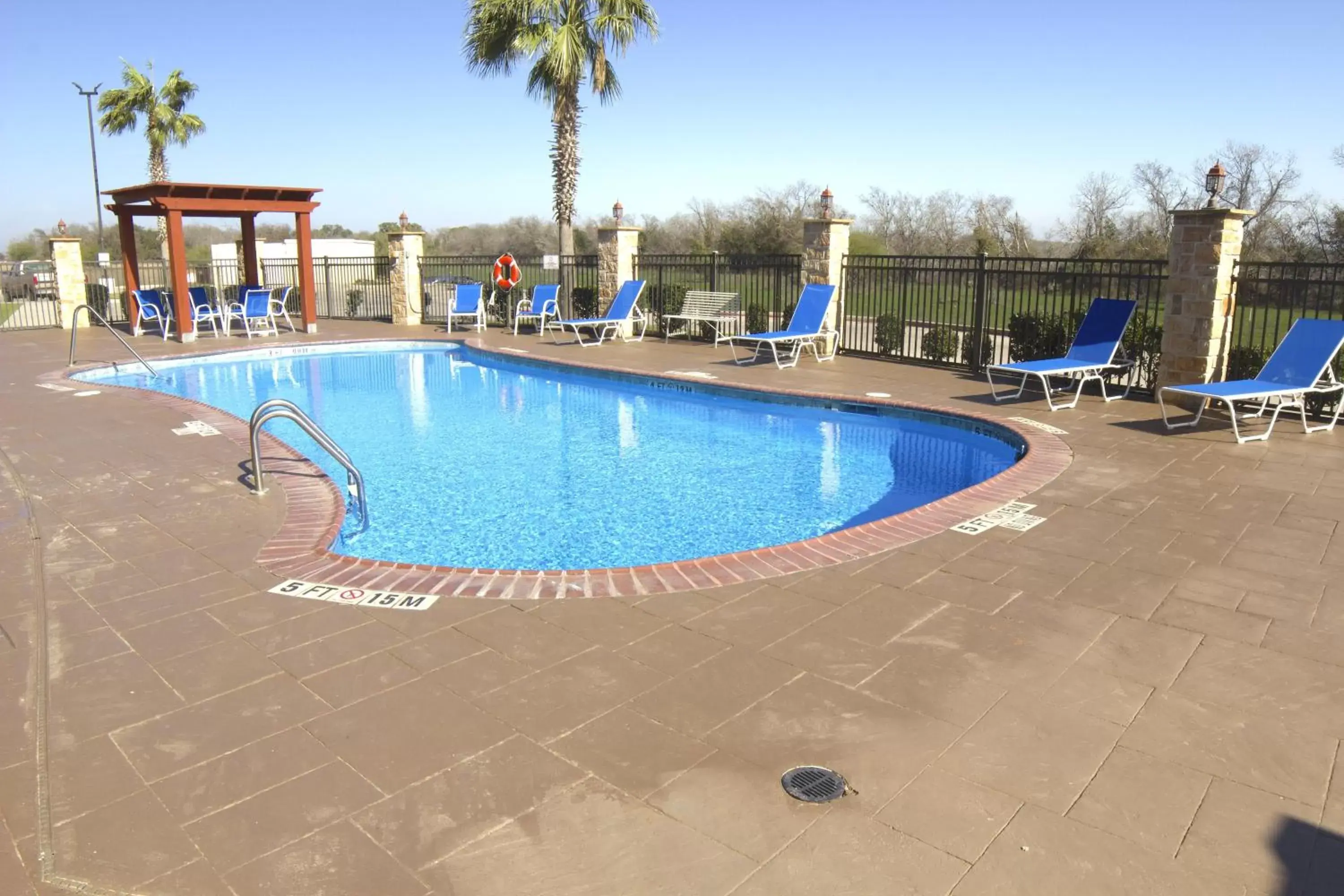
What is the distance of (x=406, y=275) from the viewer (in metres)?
19.3

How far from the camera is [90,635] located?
384cm

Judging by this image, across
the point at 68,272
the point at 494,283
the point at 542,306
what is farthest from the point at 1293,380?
the point at 68,272

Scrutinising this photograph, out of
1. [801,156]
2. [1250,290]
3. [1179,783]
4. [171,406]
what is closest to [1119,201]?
[801,156]

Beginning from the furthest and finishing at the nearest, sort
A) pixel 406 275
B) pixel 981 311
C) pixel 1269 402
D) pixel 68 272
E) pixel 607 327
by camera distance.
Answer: pixel 406 275 → pixel 68 272 → pixel 607 327 → pixel 981 311 → pixel 1269 402

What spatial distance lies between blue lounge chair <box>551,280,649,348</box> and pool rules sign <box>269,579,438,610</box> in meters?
10.4

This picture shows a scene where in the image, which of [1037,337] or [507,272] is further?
[507,272]

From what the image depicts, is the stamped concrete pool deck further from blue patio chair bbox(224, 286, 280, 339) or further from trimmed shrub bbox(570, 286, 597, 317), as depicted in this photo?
trimmed shrub bbox(570, 286, 597, 317)

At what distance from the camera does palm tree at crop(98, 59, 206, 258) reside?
1049 inches

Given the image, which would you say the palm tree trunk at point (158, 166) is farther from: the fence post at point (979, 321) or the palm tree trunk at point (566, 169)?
the fence post at point (979, 321)

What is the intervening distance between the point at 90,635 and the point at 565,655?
2084mm

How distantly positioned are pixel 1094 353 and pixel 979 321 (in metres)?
2.50

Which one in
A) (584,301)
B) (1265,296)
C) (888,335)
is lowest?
(888,335)

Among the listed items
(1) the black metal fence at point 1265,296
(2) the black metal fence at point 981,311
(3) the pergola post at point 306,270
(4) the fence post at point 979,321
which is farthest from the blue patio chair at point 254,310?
(1) the black metal fence at point 1265,296

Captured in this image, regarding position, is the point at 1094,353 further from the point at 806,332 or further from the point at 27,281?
the point at 27,281
